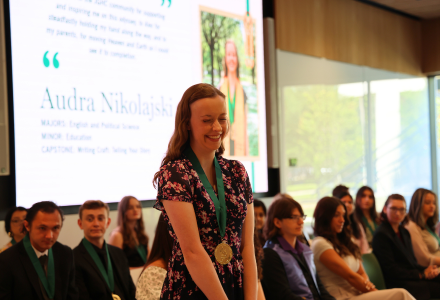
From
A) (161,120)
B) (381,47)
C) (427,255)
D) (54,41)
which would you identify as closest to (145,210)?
(161,120)

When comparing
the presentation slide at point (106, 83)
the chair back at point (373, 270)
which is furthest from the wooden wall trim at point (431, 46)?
the chair back at point (373, 270)

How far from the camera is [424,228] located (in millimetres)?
4922

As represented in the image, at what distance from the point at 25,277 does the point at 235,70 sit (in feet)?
12.1

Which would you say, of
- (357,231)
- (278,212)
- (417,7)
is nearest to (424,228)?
(357,231)

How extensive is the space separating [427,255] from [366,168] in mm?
3141

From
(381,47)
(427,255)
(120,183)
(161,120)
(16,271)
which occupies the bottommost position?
(427,255)

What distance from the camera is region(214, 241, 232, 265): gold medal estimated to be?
1457 millimetres

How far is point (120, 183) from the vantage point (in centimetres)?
459

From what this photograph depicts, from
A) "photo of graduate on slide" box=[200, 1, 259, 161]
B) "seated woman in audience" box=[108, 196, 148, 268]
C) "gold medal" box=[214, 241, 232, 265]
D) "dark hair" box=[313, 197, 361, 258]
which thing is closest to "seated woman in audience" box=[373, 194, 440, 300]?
"dark hair" box=[313, 197, 361, 258]

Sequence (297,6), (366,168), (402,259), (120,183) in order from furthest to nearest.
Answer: (366,168) < (297,6) < (120,183) < (402,259)

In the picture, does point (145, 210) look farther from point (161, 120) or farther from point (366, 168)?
point (366, 168)

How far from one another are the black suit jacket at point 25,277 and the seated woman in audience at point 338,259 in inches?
67.4

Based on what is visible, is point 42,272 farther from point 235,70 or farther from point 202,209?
point 235,70

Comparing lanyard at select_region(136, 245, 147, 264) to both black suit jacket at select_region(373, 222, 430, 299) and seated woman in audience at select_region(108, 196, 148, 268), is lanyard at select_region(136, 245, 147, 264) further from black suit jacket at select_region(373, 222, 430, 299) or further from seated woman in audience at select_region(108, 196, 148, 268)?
black suit jacket at select_region(373, 222, 430, 299)
